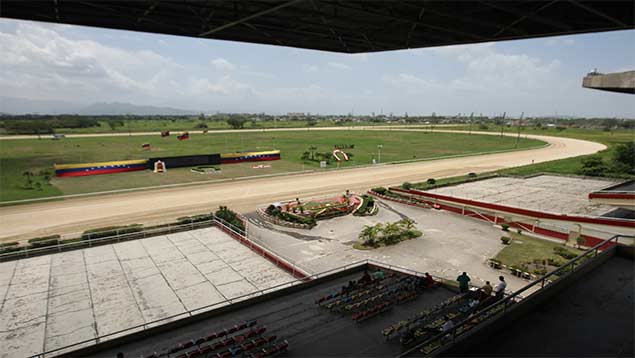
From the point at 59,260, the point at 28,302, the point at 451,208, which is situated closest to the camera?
the point at 28,302

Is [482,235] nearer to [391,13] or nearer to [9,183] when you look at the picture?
[391,13]

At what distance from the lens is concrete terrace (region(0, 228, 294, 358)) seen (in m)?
13.6

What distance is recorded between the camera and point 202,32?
1332 centimetres

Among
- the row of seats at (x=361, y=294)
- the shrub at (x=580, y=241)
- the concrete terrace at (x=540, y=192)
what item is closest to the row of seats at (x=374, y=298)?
the row of seats at (x=361, y=294)

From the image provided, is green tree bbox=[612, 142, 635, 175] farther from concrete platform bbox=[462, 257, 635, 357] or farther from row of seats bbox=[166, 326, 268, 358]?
row of seats bbox=[166, 326, 268, 358]

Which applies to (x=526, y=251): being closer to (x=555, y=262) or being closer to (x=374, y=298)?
(x=555, y=262)

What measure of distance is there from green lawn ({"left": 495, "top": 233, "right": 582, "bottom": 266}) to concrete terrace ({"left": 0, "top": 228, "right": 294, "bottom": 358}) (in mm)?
13668

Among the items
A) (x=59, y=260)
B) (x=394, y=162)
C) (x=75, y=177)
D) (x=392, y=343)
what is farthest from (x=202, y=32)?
(x=394, y=162)

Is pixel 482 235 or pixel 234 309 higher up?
pixel 234 309

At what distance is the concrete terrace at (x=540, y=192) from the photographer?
3127 cm

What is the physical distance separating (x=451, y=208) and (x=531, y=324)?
24.5m

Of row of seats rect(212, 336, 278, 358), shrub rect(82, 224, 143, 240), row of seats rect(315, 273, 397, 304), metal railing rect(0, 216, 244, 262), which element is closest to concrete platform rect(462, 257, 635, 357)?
row of seats rect(212, 336, 278, 358)

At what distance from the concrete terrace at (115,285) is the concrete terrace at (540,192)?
2673 centimetres

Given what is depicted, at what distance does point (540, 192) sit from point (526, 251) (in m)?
19.9
